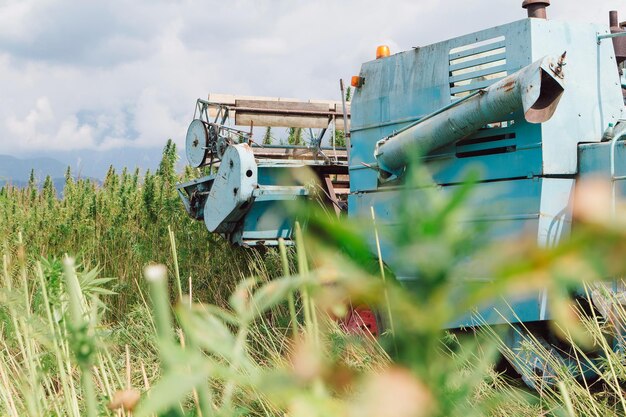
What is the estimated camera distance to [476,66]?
4.43m

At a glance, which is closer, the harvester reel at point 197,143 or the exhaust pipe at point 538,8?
the exhaust pipe at point 538,8

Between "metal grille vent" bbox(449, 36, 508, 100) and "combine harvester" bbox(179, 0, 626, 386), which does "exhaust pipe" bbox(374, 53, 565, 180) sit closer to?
"combine harvester" bbox(179, 0, 626, 386)

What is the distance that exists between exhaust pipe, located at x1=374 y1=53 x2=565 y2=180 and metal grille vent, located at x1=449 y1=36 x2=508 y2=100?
8.9 inches

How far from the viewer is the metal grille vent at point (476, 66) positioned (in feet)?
13.9

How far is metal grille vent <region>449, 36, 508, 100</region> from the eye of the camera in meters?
4.23

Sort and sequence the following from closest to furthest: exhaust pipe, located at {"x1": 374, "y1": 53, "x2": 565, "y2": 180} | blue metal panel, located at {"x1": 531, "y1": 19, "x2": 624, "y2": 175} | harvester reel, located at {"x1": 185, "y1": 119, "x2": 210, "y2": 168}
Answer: exhaust pipe, located at {"x1": 374, "y1": 53, "x2": 565, "y2": 180} < blue metal panel, located at {"x1": 531, "y1": 19, "x2": 624, "y2": 175} < harvester reel, located at {"x1": 185, "y1": 119, "x2": 210, "y2": 168}

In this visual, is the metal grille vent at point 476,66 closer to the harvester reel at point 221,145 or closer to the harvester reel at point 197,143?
the harvester reel at point 221,145

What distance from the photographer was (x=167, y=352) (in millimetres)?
221

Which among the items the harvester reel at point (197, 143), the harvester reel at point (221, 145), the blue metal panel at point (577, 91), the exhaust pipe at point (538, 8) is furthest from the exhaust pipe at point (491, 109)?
the harvester reel at point (197, 143)

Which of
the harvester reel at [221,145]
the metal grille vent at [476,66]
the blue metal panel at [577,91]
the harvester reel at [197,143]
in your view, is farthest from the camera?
the harvester reel at [197,143]

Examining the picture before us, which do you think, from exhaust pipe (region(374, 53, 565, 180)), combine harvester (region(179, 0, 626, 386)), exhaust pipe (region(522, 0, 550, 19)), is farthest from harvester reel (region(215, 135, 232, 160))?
exhaust pipe (region(522, 0, 550, 19))

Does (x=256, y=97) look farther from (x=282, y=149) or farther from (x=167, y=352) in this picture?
(x=167, y=352)

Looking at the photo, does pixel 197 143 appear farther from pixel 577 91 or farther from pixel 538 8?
pixel 577 91

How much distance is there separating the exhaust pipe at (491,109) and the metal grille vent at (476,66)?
0.23 metres
